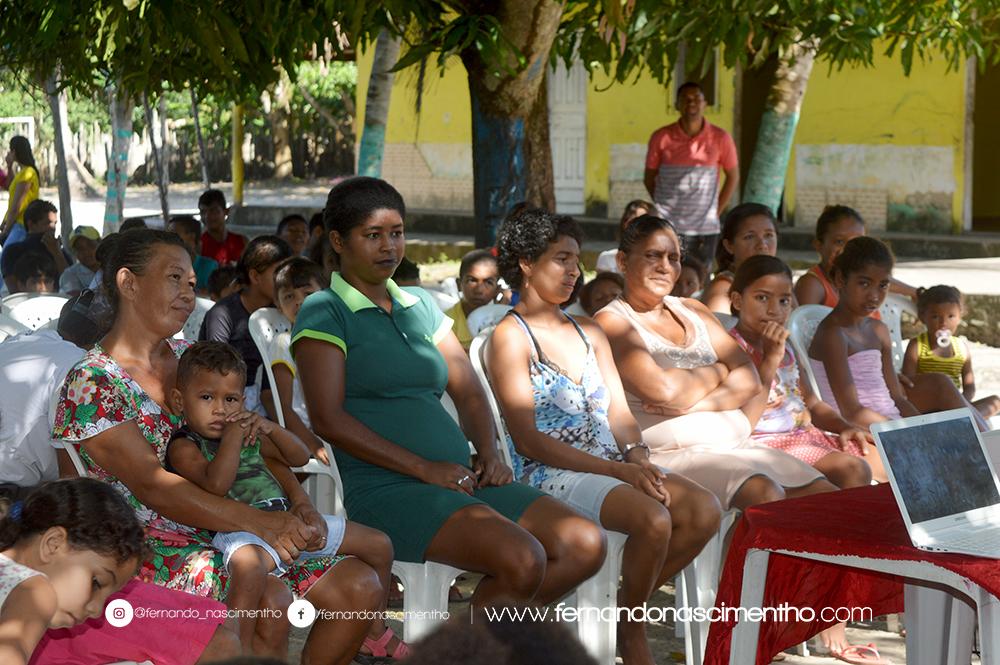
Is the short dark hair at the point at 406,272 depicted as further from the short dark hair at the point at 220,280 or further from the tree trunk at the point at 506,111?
the tree trunk at the point at 506,111

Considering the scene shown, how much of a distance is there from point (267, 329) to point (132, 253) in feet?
5.05

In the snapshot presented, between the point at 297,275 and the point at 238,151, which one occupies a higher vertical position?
the point at 238,151

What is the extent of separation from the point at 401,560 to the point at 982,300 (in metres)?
7.28

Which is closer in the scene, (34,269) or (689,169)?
(34,269)

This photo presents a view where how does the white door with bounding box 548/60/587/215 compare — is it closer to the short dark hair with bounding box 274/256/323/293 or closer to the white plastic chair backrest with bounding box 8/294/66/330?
the white plastic chair backrest with bounding box 8/294/66/330

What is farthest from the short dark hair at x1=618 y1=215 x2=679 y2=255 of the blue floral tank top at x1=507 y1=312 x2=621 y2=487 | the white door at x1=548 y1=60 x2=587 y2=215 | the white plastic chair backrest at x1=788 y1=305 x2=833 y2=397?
the white door at x1=548 y1=60 x2=587 y2=215

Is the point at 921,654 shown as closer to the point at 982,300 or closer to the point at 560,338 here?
the point at 560,338

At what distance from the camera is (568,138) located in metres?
16.8

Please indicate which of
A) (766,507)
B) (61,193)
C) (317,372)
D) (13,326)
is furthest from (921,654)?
(61,193)

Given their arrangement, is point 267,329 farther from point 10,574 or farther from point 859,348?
point 10,574

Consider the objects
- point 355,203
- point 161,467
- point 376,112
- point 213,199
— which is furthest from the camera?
point 376,112

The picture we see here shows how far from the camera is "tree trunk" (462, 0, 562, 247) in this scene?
7.27 metres

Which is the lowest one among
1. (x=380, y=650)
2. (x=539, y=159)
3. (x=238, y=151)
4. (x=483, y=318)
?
(x=380, y=650)

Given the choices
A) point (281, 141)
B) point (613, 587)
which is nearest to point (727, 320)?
point (613, 587)
